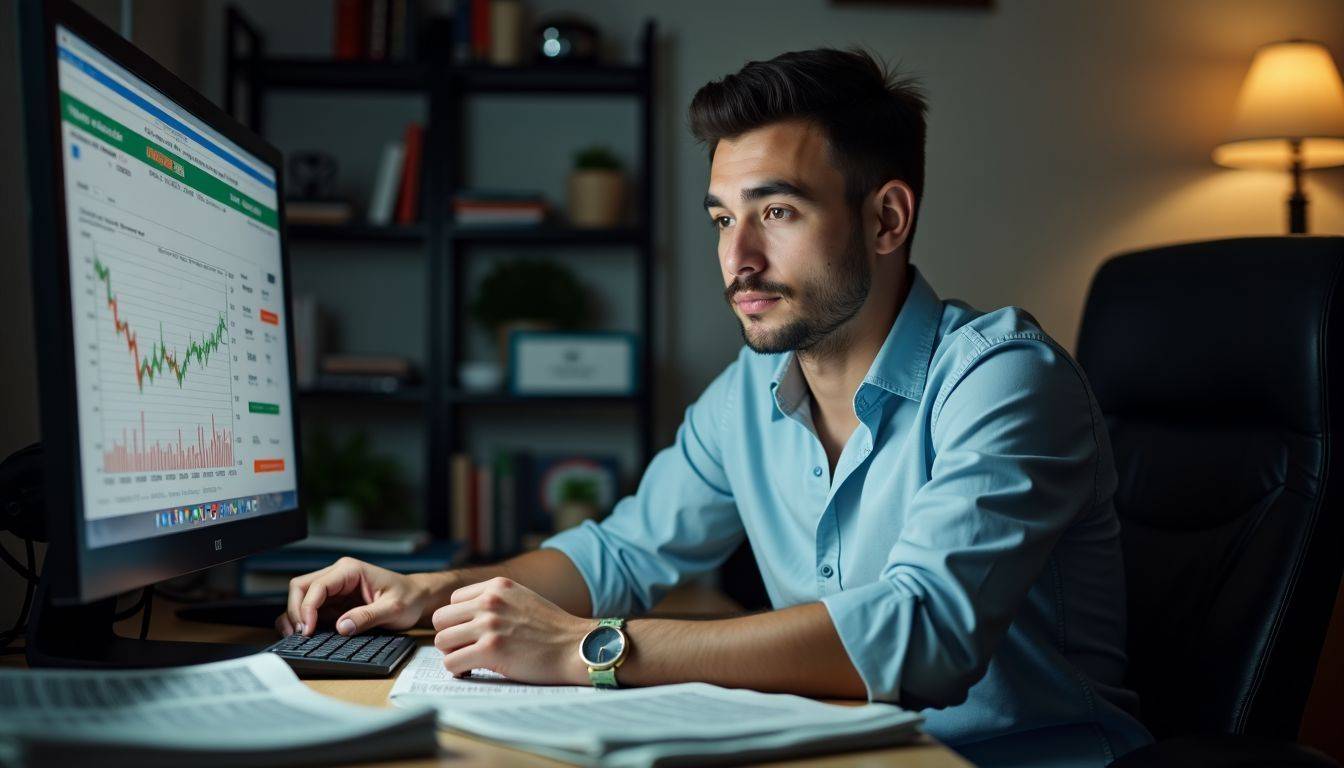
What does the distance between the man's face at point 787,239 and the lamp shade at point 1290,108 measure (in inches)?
80.8

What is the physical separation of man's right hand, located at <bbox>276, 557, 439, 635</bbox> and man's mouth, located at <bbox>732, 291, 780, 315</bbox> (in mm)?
518

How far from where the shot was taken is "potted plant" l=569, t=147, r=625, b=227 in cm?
286

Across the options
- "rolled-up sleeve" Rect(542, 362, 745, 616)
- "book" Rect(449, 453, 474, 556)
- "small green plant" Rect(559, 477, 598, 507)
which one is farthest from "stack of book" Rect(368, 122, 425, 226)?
"rolled-up sleeve" Rect(542, 362, 745, 616)

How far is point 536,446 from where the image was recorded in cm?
306

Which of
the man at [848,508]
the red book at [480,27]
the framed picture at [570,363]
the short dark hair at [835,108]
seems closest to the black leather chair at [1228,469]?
the man at [848,508]

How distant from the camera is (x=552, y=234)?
2799 millimetres

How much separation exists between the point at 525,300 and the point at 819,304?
1656 millimetres

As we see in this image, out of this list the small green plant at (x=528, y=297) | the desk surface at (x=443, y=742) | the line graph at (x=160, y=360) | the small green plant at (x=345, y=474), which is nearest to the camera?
the desk surface at (x=443, y=742)

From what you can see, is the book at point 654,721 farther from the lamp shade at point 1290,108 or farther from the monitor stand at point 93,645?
the lamp shade at point 1290,108

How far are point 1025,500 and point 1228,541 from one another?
1.41ft

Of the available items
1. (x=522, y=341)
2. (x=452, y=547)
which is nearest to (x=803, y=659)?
(x=452, y=547)

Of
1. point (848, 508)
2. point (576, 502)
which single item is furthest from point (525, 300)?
point (848, 508)

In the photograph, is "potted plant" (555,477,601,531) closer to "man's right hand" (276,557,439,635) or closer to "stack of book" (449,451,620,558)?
"stack of book" (449,451,620,558)

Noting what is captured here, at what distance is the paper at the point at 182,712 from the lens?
1.92ft
